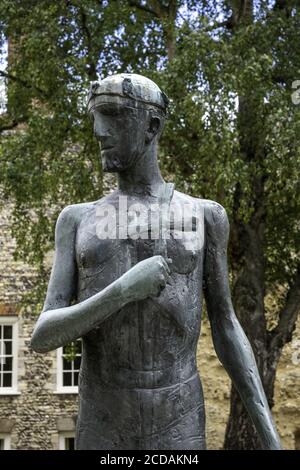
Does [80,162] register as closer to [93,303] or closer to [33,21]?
[33,21]

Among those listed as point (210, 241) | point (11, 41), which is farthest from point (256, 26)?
point (210, 241)

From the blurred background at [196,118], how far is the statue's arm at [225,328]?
7913mm

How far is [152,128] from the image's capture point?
304cm

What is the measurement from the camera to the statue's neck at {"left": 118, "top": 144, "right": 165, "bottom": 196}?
121 inches

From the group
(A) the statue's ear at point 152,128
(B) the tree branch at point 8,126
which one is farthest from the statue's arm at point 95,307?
(B) the tree branch at point 8,126

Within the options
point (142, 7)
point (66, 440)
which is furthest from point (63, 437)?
point (142, 7)

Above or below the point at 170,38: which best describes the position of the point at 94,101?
below

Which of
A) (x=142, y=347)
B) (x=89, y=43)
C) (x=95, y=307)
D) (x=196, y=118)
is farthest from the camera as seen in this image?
(x=89, y=43)

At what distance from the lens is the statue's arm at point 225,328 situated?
9.69ft

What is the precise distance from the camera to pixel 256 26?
12500 millimetres

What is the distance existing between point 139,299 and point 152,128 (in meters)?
0.67

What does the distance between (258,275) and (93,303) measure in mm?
10266

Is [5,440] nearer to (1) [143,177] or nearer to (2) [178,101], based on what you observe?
(2) [178,101]

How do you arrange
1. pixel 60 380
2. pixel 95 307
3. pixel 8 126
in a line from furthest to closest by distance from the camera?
pixel 60 380 < pixel 8 126 < pixel 95 307
